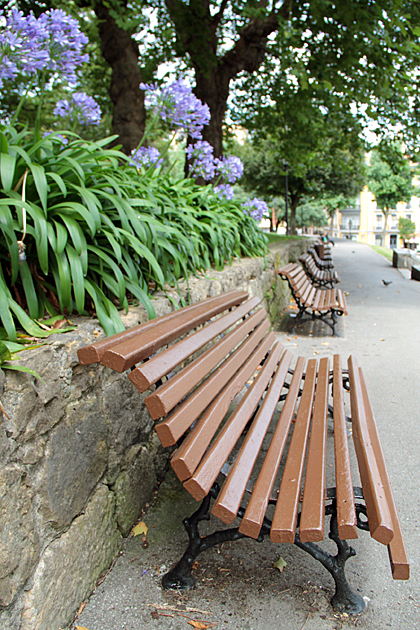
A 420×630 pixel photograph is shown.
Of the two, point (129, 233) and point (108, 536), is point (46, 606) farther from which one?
point (129, 233)

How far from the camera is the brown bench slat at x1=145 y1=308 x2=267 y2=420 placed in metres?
1.42

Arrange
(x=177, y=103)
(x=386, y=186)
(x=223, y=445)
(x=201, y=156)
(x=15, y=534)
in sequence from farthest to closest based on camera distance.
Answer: (x=386, y=186)
(x=201, y=156)
(x=177, y=103)
(x=223, y=445)
(x=15, y=534)

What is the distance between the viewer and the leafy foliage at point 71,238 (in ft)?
5.96

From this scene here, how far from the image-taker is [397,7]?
583 cm

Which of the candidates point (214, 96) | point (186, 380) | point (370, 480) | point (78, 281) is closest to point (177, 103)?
point (78, 281)

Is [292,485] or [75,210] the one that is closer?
[292,485]

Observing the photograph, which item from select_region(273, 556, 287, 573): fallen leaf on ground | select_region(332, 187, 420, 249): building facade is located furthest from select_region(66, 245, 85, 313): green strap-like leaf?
select_region(332, 187, 420, 249): building facade

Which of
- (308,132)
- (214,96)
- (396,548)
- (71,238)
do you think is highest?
(214,96)

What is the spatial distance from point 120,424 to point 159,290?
1.04 metres

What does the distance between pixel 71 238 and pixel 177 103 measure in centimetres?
145

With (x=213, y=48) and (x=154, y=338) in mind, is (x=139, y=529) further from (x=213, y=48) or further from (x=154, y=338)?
(x=213, y=48)

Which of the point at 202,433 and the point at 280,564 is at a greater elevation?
the point at 202,433

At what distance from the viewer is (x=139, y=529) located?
2.00 m

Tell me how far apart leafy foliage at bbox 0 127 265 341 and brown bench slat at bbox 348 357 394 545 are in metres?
1.13
